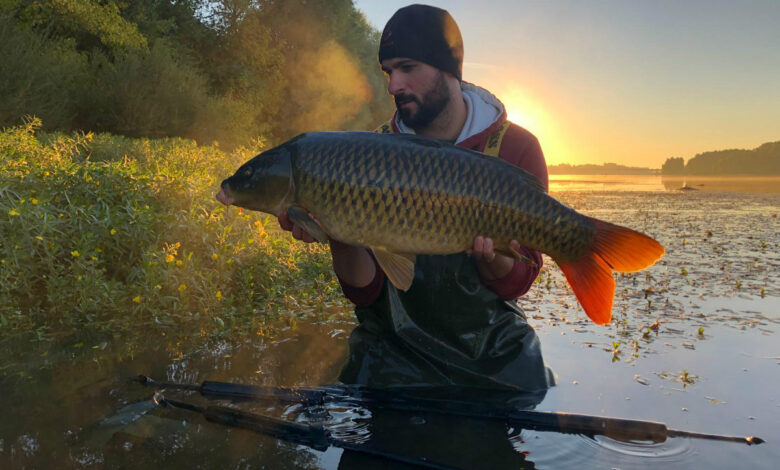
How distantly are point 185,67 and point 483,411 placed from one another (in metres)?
22.0

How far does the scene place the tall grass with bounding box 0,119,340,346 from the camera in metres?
4.69

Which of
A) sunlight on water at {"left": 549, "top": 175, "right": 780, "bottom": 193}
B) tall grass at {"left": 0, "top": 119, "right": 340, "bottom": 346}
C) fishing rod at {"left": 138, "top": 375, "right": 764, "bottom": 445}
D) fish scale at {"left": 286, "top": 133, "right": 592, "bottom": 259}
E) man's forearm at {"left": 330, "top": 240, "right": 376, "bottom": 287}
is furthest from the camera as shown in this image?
sunlight on water at {"left": 549, "top": 175, "right": 780, "bottom": 193}

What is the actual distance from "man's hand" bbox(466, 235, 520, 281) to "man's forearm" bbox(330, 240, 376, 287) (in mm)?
495

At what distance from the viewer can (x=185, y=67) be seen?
21875 mm

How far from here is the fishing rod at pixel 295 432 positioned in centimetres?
231

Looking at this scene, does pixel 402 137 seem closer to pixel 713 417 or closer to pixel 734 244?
pixel 713 417

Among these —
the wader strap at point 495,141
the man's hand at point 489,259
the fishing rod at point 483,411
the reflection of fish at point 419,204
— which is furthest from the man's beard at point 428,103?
the fishing rod at point 483,411

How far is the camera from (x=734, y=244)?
434 inches

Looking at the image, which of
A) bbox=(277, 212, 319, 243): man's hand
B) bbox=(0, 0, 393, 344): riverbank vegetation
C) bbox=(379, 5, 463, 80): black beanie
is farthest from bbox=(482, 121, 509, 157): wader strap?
bbox=(0, 0, 393, 344): riverbank vegetation

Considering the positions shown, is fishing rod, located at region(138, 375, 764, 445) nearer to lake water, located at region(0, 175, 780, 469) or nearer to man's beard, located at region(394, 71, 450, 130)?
lake water, located at region(0, 175, 780, 469)

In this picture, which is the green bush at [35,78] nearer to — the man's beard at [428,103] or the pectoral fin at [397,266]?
the man's beard at [428,103]

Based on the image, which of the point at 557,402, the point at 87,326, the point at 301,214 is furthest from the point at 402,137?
the point at 87,326

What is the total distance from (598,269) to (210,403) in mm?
2018

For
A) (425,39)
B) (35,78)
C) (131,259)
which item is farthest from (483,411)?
(35,78)
